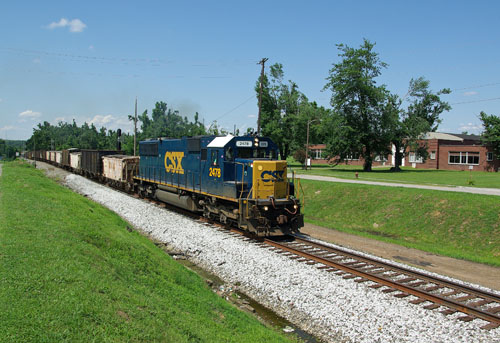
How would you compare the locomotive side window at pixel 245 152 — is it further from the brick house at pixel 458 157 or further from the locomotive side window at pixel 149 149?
the brick house at pixel 458 157

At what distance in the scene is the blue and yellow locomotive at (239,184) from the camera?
14.1 m

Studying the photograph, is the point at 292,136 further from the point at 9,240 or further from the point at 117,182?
the point at 9,240

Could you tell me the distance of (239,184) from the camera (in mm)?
14492

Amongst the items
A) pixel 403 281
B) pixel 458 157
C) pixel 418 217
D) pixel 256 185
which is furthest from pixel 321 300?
pixel 458 157

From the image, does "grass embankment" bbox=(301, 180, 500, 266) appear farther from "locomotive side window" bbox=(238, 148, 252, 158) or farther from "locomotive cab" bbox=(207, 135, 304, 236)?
"locomotive side window" bbox=(238, 148, 252, 158)

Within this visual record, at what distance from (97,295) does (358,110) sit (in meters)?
47.9

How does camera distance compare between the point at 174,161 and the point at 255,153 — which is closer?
the point at 255,153

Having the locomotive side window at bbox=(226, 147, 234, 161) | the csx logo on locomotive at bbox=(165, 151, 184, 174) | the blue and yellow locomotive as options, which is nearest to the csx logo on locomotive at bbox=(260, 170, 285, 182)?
the blue and yellow locomotive

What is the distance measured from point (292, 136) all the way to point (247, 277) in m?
56.8

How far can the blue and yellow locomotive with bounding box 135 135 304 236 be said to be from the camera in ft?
46.3

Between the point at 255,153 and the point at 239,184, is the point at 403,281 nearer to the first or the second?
the point at 239,184

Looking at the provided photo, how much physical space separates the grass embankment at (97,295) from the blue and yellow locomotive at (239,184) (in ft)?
14.8

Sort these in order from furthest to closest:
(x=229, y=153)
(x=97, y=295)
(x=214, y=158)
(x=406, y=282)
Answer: (x=214, y=158) → (x=229, y=153) → (x=406, y=282) → (x=97, y=295)

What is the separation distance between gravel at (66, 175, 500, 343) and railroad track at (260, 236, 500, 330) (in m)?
0.26
